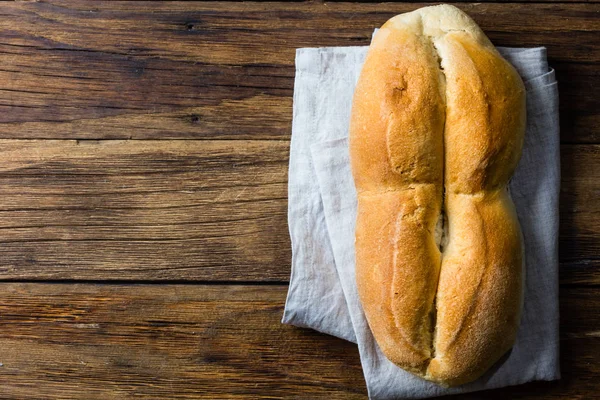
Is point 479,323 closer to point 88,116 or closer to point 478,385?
point 478,385

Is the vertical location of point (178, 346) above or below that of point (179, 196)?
below

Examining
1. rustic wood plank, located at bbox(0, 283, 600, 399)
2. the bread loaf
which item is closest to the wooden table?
rustic wood plank, located at bbox(0, 283, 600, 399)

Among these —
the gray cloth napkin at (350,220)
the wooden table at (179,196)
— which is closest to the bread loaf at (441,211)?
the gray cloth napkin at (350,220)

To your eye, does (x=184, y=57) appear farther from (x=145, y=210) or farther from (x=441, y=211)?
(x=441, y=211)

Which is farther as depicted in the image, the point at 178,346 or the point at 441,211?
the point at 178,346

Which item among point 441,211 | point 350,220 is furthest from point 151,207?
point 441,211

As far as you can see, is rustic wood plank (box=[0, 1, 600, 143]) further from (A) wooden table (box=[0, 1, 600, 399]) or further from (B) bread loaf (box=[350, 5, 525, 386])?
(B) bread loaf (box=[350, 5, 525, 386])

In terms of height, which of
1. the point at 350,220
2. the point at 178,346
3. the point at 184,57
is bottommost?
the point at 178,346
